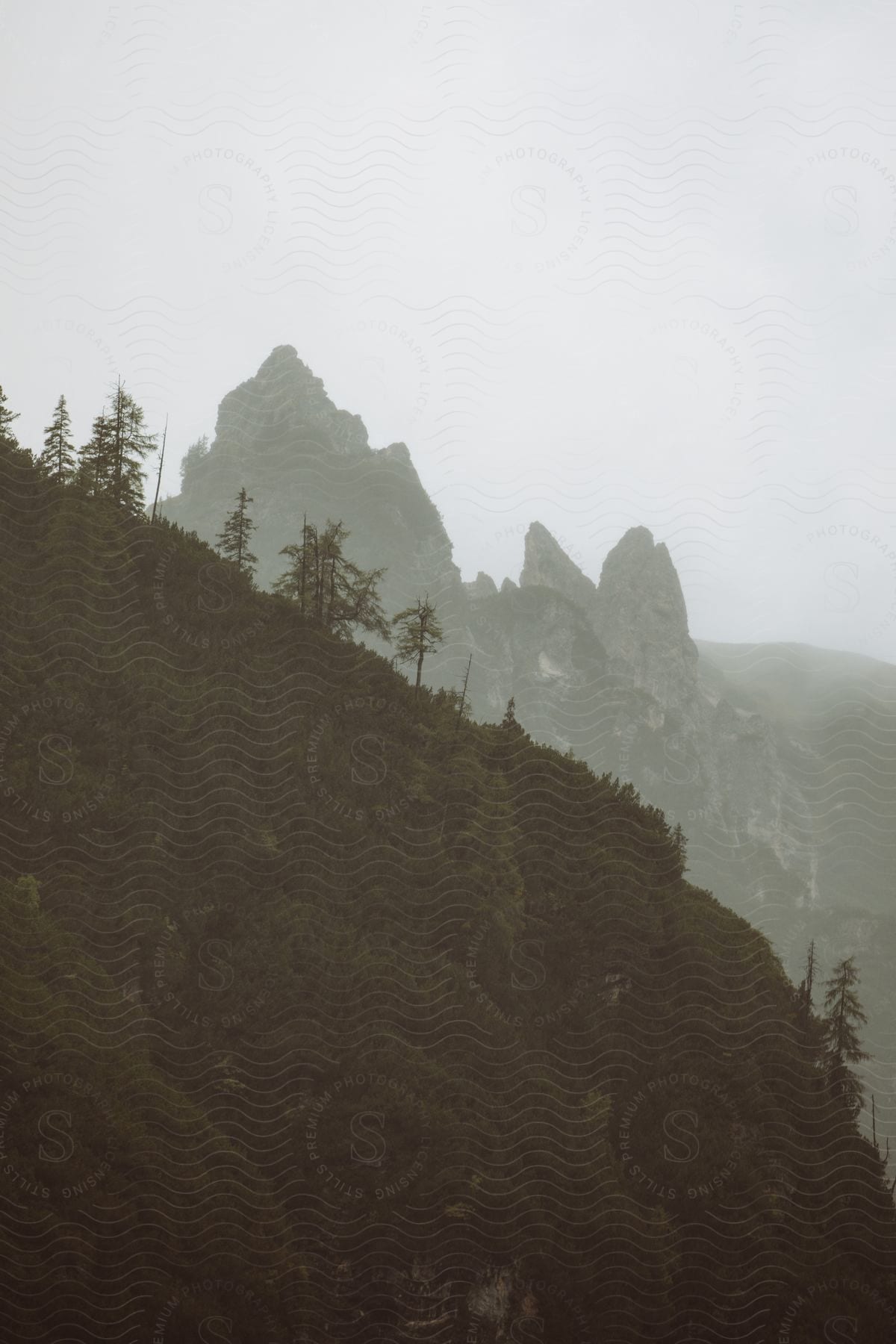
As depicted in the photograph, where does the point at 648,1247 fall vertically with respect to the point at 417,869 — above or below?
below

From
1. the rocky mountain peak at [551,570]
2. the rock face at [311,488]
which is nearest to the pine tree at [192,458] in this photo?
the rock face at [311,488]

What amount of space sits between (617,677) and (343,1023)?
124 m

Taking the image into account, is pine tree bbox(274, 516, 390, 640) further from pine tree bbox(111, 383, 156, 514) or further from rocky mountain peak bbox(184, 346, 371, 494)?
rocky mountain peak bbox(184, 346, 371, 494)

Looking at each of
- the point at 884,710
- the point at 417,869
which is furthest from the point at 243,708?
the point at 884,710

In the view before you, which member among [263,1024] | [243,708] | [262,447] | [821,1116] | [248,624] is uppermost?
[262,447]

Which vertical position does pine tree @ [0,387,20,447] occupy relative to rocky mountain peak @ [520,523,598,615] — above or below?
below

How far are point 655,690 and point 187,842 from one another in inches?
5064

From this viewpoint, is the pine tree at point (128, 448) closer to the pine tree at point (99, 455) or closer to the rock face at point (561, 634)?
the pine tree at point (99, 455)

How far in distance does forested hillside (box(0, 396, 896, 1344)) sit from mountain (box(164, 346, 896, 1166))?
8059 centimetres

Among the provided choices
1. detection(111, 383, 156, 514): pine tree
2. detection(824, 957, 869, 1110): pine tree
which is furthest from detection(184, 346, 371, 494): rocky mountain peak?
detection(824, 957, 869, 1110): pine tree

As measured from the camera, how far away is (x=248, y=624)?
3591cm

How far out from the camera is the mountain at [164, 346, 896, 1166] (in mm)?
125812

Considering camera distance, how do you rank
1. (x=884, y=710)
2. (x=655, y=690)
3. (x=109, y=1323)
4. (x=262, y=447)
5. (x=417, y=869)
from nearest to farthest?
(x=109, y=1323), (x=417, y=869), (x=262, y=447), (x=655, y=690), (x=884, y=710)

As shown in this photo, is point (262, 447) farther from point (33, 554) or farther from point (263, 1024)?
point (263, 1024)
